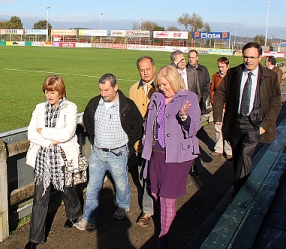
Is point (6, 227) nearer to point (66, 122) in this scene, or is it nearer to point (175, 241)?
point (66, 122)

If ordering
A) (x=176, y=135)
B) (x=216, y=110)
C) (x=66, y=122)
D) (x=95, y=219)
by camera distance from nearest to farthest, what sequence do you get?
(x=176, y=135) < (x=66, y=122) < (x=95, y=219) < (x=216, y=110)

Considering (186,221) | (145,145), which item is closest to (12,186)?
(145,145)

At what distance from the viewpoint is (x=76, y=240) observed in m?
3.91

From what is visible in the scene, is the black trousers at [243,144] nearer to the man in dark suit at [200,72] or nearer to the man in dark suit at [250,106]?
the man in dark suit at [250,106]

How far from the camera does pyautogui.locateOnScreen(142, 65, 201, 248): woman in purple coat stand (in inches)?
140

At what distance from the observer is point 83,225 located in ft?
13.5

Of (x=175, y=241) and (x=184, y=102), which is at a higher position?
(x=184, y=102)

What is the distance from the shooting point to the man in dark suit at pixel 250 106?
4.21 meters

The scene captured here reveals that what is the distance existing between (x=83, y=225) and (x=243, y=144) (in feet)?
6.44

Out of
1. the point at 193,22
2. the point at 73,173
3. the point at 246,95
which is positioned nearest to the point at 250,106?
the point at 246,95

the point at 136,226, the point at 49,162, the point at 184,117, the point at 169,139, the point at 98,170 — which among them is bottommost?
the point at 136,226

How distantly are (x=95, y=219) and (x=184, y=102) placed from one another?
1.65 m

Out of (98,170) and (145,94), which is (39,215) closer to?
(98,170)

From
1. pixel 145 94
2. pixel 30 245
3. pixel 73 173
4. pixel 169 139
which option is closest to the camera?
pixel 169 139
